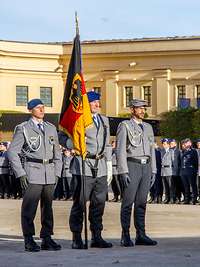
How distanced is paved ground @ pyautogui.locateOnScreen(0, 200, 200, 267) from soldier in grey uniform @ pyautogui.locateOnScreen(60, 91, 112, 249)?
0.89 ft

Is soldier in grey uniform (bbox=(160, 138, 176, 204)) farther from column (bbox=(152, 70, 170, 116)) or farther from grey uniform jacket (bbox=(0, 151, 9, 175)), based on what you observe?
column (bbox=(152, 70, 170, 116))

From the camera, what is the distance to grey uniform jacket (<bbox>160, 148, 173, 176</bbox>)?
961 inches

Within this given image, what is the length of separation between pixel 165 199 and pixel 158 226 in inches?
361

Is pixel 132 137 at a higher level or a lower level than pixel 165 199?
higher

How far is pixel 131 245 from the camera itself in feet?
39.2

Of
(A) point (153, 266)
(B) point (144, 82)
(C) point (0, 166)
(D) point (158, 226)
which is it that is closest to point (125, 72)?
(B) point (144, 82)

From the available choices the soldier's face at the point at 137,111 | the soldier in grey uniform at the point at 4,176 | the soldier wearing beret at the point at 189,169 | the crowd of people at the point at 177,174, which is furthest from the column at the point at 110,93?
the soldier's face at the point at 137,111

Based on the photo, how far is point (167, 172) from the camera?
24516 millimetres

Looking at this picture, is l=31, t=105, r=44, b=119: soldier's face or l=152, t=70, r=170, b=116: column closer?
l=31, t=105, r=44, b=119: soldier's face

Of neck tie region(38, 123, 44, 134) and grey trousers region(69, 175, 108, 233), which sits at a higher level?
neck tie region(38, 123, 44, 134)

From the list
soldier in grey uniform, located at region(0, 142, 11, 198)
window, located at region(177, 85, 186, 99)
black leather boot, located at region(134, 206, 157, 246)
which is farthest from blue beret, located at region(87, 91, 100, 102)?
window, located at region(177, 85, 186, 99)

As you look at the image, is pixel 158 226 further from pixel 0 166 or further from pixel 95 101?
pixel 0 166

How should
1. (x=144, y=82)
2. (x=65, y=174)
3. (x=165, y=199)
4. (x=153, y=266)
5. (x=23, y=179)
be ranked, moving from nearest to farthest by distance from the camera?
(x=153, y=266) → (x=23, y=179) → (x=165, y=199) → (x=65, y=174) → (x=144, y=82)

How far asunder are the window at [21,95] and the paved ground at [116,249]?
179 feet
